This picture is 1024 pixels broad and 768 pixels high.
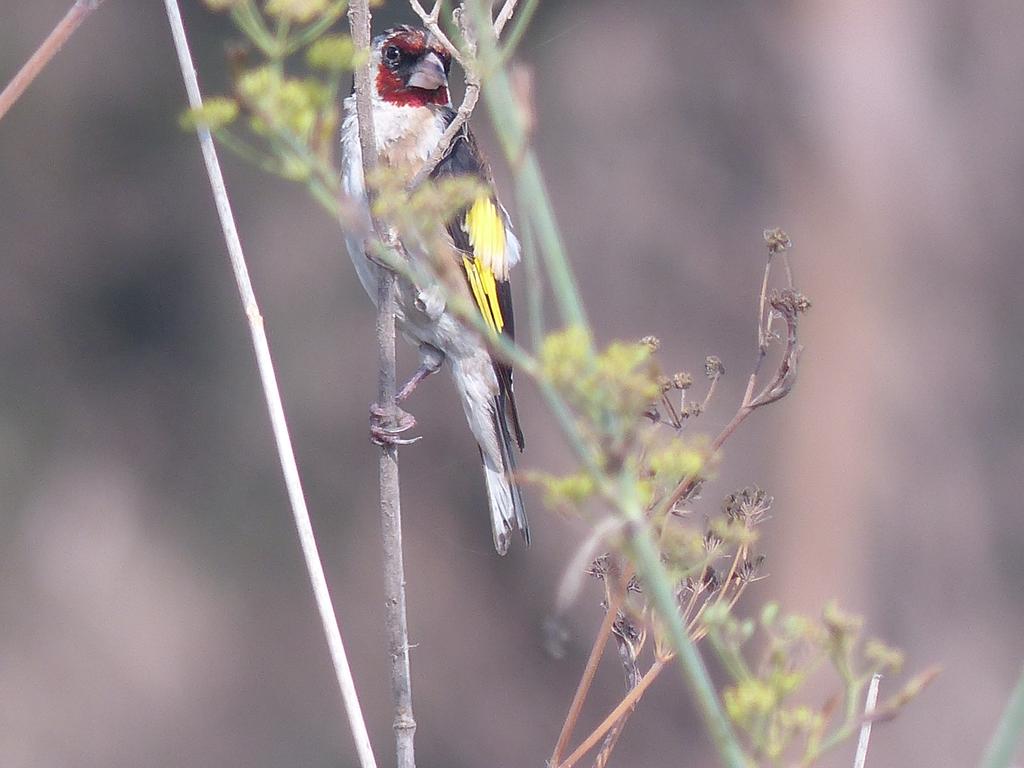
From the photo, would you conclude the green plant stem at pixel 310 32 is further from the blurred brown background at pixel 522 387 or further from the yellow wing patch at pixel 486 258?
the blurred brown background at pixel 522 387

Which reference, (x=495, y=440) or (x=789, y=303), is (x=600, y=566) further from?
(x=495, y=440)

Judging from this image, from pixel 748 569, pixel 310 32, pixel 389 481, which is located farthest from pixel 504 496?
pixel 310 32

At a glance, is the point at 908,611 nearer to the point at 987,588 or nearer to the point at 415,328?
the point at 987,588

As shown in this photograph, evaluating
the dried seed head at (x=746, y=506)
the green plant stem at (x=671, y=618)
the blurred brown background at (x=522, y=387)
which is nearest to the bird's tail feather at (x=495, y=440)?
the blurred brown background at (x=522, y=387)

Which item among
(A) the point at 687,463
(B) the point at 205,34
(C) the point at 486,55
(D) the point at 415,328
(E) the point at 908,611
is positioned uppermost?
(B) the point at 205,34

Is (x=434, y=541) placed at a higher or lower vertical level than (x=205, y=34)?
lower

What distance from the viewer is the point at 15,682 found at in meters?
4.04

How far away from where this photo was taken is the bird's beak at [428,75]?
220 centimetres

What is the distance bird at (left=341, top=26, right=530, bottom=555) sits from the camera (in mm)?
2086

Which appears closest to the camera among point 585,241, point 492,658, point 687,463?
point 687,463

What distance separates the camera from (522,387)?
3.37 metres

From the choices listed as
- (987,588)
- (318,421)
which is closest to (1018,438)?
(987,588)

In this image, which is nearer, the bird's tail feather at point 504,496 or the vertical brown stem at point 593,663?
the vertical brown stem at point 593,663

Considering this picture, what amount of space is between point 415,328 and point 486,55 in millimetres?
1611
